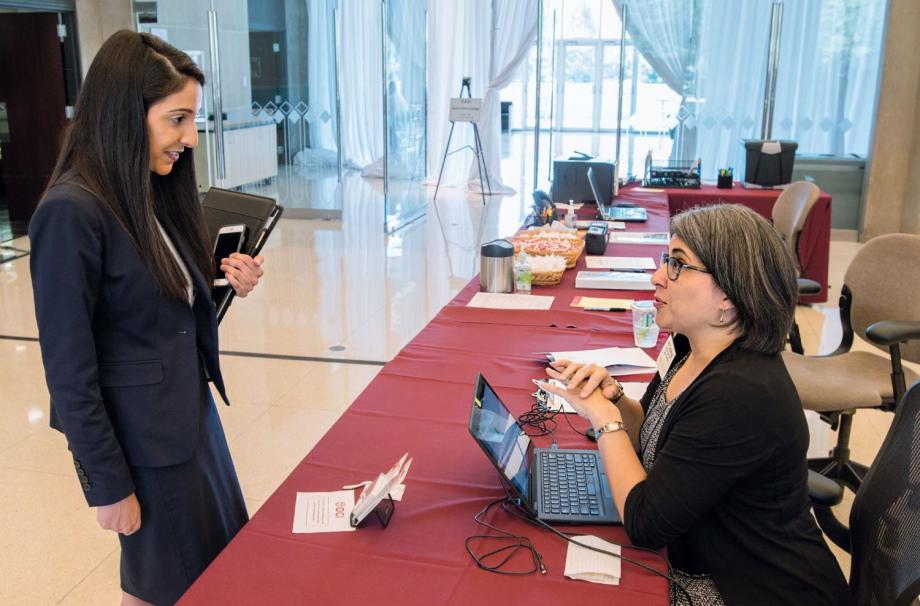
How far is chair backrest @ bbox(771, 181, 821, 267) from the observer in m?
4.86

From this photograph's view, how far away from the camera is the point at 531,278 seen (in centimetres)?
338

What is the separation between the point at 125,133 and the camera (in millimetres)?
1515

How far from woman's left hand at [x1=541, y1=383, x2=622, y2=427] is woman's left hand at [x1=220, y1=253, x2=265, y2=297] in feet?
2.43

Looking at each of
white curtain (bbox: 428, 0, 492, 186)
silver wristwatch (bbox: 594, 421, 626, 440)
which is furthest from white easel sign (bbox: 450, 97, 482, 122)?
silver wristwatch (bbox: 594, 421, 626, 440)

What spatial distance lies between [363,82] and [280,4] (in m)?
1.48

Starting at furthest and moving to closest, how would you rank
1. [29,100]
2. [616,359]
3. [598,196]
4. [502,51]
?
[502,51] < [29,100] < [598,196] < [616,359]

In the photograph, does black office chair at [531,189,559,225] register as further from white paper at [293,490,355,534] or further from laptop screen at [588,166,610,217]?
white paper at [293,490,355,534]

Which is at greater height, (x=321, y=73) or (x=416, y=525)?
(x=321, y=73)

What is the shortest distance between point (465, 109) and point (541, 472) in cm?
827

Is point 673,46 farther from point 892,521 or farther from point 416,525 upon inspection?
Result: point 416,525

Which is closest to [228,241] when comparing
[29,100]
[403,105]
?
[403,105]

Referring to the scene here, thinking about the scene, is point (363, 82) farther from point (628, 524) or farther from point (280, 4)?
point (628, 524)

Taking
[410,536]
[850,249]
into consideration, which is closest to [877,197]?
[850,249]

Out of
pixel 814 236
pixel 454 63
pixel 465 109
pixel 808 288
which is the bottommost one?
pixel 814 236
